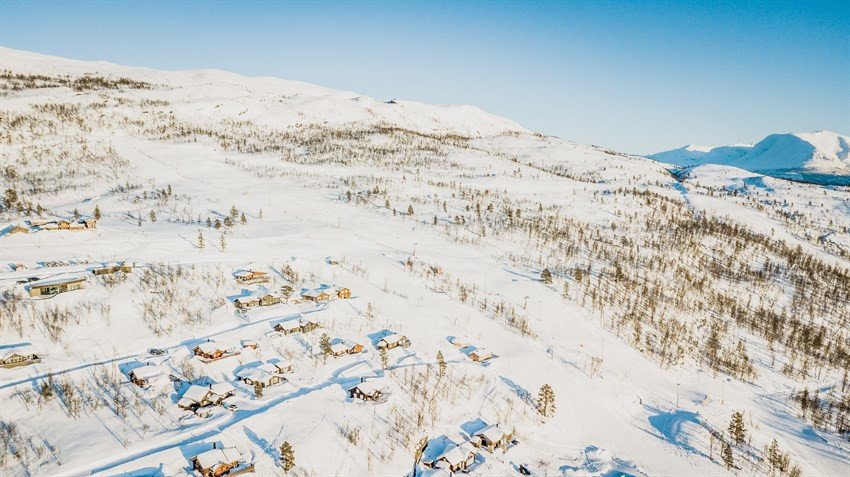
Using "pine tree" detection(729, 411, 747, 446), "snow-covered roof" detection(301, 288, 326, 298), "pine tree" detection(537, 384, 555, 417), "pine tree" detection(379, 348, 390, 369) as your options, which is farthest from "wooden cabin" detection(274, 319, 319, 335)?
"pine tree" detection(729, 411, 747, 446)

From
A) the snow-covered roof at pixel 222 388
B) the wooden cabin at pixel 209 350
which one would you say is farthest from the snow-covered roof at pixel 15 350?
the snow-covered roof at pixel 222 388

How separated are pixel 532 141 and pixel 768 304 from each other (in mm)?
82374

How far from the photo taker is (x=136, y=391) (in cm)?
1487

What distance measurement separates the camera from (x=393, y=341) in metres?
19.7

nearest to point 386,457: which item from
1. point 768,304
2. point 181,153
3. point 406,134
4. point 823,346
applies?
point 823,346

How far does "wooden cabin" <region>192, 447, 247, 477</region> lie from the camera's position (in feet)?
36.6

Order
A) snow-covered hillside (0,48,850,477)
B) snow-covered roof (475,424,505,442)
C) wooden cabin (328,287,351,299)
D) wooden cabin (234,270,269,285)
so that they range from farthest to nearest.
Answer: wooden cabin (234,270,269,285) → wooden cabin (328,287,351,299) → snow-covered roof (475,424,505,442) → snow-covered hillside (0,48,850,477)

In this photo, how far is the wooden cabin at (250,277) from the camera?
78.8 feet

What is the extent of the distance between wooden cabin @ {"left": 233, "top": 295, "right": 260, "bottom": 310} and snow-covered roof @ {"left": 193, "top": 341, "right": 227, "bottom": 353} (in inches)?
152

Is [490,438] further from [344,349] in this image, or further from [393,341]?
[344,349]

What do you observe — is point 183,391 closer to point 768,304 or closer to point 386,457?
point 386,457

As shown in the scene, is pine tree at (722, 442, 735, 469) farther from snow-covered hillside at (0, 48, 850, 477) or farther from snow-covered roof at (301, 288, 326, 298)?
snow-covered roof at (301, 288, 326, 298)

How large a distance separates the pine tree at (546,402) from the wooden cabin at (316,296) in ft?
40.8

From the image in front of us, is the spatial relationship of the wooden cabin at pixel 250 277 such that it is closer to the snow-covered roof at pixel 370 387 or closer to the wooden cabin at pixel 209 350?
the wooden cabin at pixel 209 350
